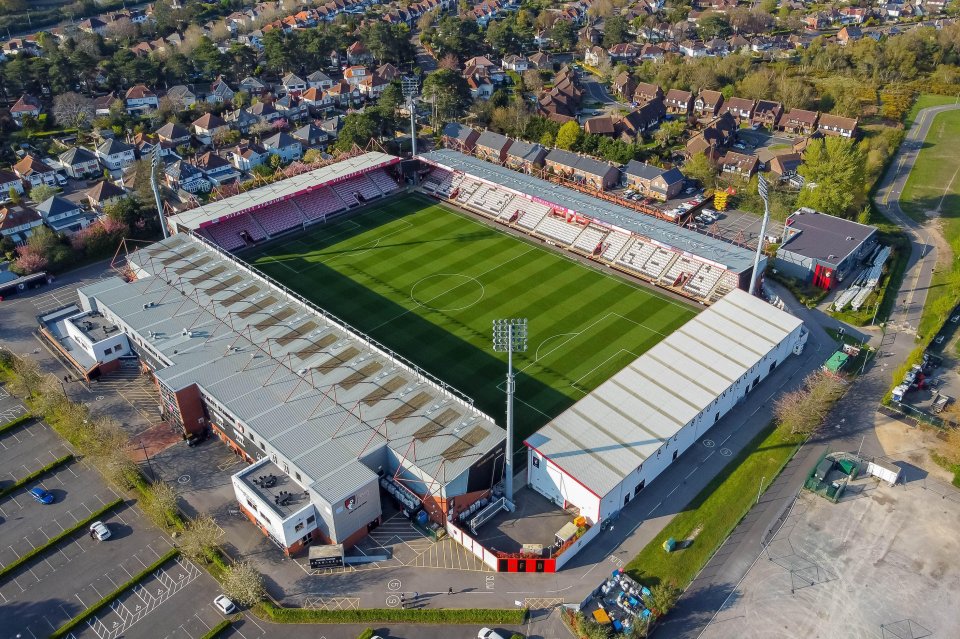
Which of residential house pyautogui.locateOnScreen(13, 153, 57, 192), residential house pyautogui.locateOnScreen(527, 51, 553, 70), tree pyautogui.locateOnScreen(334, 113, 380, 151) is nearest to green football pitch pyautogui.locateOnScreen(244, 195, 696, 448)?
tree pyautogui.locateOnScreen(334, 113, 380, 151)

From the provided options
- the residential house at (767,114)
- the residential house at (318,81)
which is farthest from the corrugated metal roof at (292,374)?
the residential house at (767,114)

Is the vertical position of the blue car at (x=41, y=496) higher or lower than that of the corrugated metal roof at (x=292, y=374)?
lower

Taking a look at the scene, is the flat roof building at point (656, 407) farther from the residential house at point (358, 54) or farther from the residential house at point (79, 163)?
the residential house at point (358, 54)

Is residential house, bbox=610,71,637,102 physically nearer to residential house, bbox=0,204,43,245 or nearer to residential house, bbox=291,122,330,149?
residential house, bbox=291,122,330,149

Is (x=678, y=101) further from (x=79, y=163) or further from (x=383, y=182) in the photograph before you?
(x=79, y=163)

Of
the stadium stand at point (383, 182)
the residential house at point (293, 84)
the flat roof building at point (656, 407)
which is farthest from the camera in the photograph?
the residential house at point (293, 84)

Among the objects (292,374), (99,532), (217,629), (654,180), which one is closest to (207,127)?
(654,180)
